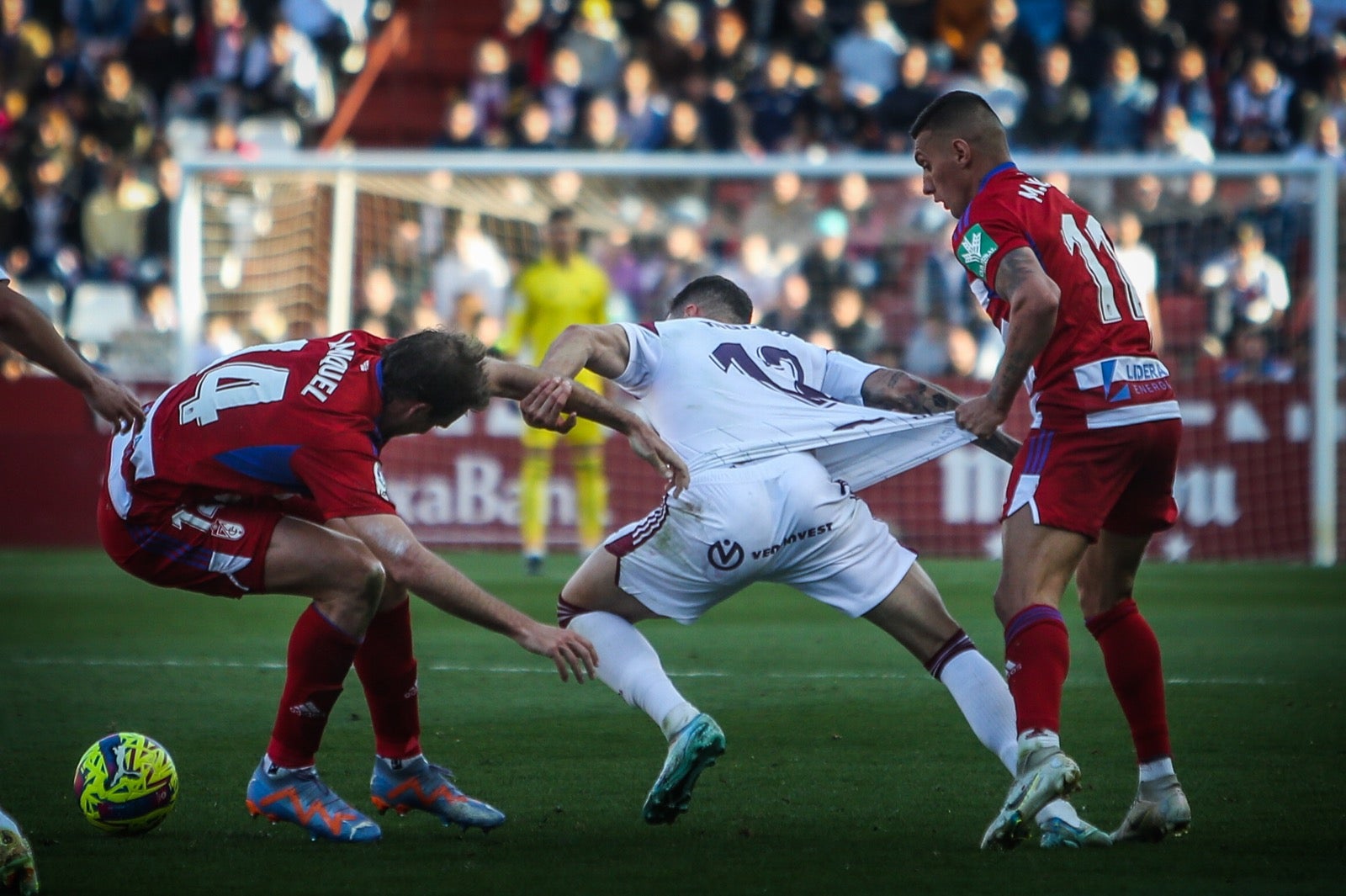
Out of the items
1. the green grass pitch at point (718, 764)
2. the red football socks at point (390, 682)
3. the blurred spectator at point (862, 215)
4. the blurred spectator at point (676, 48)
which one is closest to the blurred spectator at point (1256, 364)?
the blurred spectator at point (862, 215)

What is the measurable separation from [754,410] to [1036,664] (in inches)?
46.6

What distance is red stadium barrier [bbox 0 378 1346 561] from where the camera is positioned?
13561 mm

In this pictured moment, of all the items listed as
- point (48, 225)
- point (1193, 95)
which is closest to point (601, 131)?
point (1193, 95)

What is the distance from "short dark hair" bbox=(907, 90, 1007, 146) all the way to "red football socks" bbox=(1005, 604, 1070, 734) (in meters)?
1.36

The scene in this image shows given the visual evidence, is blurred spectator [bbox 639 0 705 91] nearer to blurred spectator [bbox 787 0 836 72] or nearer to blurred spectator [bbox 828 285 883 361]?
blurred spectator [bbox 787 0 836 72]

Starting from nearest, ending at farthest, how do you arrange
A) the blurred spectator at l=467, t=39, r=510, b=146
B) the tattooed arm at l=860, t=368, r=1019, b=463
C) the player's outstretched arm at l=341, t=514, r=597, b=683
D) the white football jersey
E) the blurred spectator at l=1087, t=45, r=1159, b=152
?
1. the player's outstretched arm at l=341, t=514, r=597, b=683
2. the white football jersey
3. the tattooed arm at l=860, t=368, r=1019, b=463
4. the blurred spectator at l=1087, t=45, r=1159, b=152
5. the blurred spectator at l=467, t=39, r=510, b=146

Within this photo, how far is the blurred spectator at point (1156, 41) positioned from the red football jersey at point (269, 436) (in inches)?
540

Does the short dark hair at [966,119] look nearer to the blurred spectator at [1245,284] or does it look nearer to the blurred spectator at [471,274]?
the blurred spectator at [1245,284]

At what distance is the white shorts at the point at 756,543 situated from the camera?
5086 mm

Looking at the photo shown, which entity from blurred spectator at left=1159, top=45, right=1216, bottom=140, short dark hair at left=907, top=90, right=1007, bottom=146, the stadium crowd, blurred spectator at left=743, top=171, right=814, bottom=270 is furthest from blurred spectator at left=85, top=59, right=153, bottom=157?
short dark hair at left=907, top=90, right=1007, bottom=146

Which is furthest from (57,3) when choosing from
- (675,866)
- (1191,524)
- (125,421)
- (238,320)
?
(675,866)

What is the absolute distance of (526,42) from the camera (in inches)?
745

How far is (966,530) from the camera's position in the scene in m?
13.9

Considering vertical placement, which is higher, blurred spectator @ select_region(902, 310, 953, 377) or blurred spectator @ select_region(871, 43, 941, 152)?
blurred spectator @ select_region(871, 43, 941, 152)
